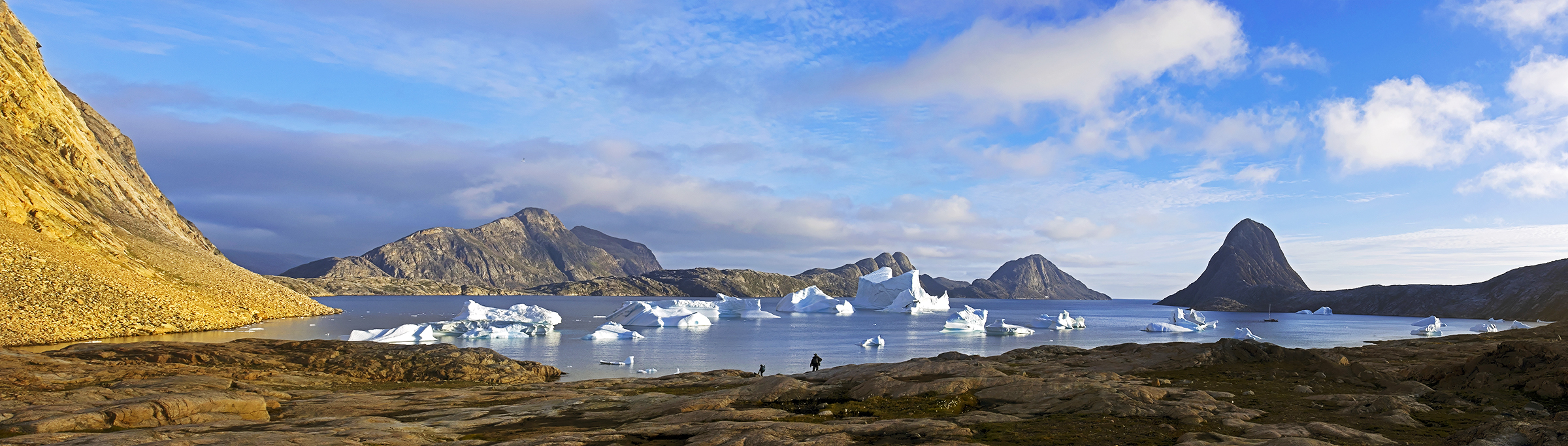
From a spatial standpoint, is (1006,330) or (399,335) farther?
(1006,330)

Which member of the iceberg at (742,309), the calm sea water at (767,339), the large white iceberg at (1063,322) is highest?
the iceberg at (742,309)

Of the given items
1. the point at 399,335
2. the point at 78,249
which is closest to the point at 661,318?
the point at 399,335

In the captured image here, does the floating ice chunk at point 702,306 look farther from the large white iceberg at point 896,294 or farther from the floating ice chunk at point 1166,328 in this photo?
the floating ice chunk at point 1166,328

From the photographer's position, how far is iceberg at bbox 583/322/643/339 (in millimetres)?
62312

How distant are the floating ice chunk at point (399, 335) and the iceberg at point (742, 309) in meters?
55.7

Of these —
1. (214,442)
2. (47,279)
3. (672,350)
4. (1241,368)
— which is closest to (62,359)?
(214,442)

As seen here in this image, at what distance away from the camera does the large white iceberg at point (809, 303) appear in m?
136

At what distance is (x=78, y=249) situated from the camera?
47.9 meters

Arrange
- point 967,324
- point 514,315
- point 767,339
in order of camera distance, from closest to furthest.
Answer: point 767,339
point 514,315
point 967,324

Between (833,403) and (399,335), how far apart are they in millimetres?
49026

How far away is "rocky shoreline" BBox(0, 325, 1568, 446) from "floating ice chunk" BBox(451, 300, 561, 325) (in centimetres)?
4532

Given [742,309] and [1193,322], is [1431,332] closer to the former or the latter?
[1193,322]

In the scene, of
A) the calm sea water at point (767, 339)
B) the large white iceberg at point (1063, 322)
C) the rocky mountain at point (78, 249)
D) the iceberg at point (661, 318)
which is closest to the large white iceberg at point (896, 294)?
the calm sea water at point (767, 339)

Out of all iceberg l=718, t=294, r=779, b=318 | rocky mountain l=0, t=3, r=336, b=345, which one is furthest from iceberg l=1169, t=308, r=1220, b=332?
rocky mountain l=0, t=3, r=336, b=345
